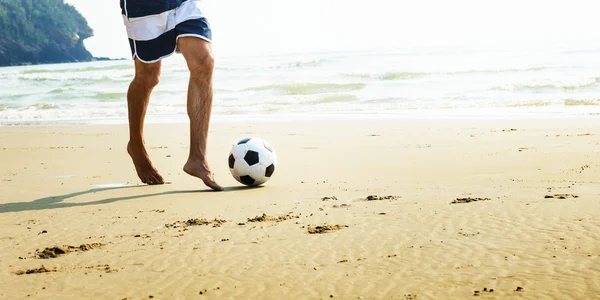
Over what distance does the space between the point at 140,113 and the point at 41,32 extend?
110098 mm

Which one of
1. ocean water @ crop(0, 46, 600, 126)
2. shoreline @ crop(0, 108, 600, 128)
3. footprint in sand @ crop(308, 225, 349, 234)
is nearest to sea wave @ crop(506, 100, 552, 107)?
ocean water @ crop(0, 46, 600, 126)

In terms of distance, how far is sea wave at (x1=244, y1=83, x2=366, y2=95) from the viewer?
22.0m

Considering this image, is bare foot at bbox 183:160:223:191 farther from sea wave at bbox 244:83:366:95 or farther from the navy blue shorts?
sea wave at bbox 244:83:366:95

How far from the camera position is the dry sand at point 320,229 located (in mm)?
2607

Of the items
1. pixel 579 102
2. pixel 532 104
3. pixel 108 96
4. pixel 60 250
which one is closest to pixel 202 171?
pixel 60 250

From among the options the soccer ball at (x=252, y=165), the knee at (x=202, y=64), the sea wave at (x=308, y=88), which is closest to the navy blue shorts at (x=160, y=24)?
the knee at (x=202, y=64)

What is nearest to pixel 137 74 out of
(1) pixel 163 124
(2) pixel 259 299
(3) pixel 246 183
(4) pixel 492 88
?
(3) pixel 246 183

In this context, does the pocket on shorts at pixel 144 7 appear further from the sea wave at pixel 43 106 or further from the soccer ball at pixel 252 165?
the sea wave at pixel 43 106

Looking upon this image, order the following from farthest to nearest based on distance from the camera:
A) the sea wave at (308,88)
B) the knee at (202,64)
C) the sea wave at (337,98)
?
1. the sea wave at (308,88)
2. the sea wave at (337,98)
3. the knee at (202,64)

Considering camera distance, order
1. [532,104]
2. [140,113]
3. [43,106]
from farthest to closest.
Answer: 1. [43,106]
2. [532,104]
3. [140,113]

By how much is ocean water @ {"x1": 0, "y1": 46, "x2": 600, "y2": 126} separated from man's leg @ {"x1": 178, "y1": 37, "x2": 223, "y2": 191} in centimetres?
802

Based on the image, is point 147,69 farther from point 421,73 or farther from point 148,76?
point 421,73

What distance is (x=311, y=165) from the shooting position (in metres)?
6.57

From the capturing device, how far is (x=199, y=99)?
5.05 m
